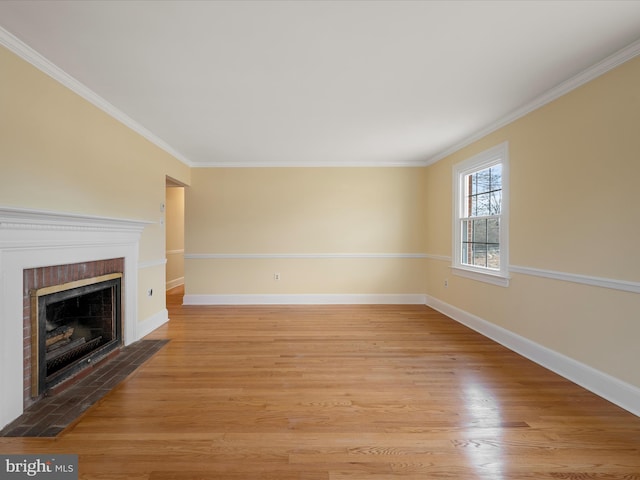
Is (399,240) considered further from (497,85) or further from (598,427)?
(598,427)

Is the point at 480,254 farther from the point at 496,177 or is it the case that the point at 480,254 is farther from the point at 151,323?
the point at 151,323

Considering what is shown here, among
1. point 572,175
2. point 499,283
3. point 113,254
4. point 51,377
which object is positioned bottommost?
point 51,377

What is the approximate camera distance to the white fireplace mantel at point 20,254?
191cm

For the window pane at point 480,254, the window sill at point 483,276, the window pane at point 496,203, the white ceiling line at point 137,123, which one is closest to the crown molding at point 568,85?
the white ceiling line at point 137,123

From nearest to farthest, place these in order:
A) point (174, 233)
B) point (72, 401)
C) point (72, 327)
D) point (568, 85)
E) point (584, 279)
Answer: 1. point (72, 401)
2. point (584, 279)
3. point (568, 85)
4. point (72, 327)
5. point (174, 233)

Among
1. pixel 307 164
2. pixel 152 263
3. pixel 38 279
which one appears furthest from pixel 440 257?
pixel 38 279

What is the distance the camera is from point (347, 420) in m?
2.00

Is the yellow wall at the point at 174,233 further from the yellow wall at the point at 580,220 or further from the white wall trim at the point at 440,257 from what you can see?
the yellow wall at the point at 580,220

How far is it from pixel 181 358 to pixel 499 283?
360cm

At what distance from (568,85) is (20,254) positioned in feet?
14.6

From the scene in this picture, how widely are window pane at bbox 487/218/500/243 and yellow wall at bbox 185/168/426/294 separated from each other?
1664 millimetres

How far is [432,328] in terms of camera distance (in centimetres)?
400

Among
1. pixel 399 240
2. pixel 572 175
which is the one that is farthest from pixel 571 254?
pixel 399 240

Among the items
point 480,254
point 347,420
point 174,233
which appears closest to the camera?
point 347,420
